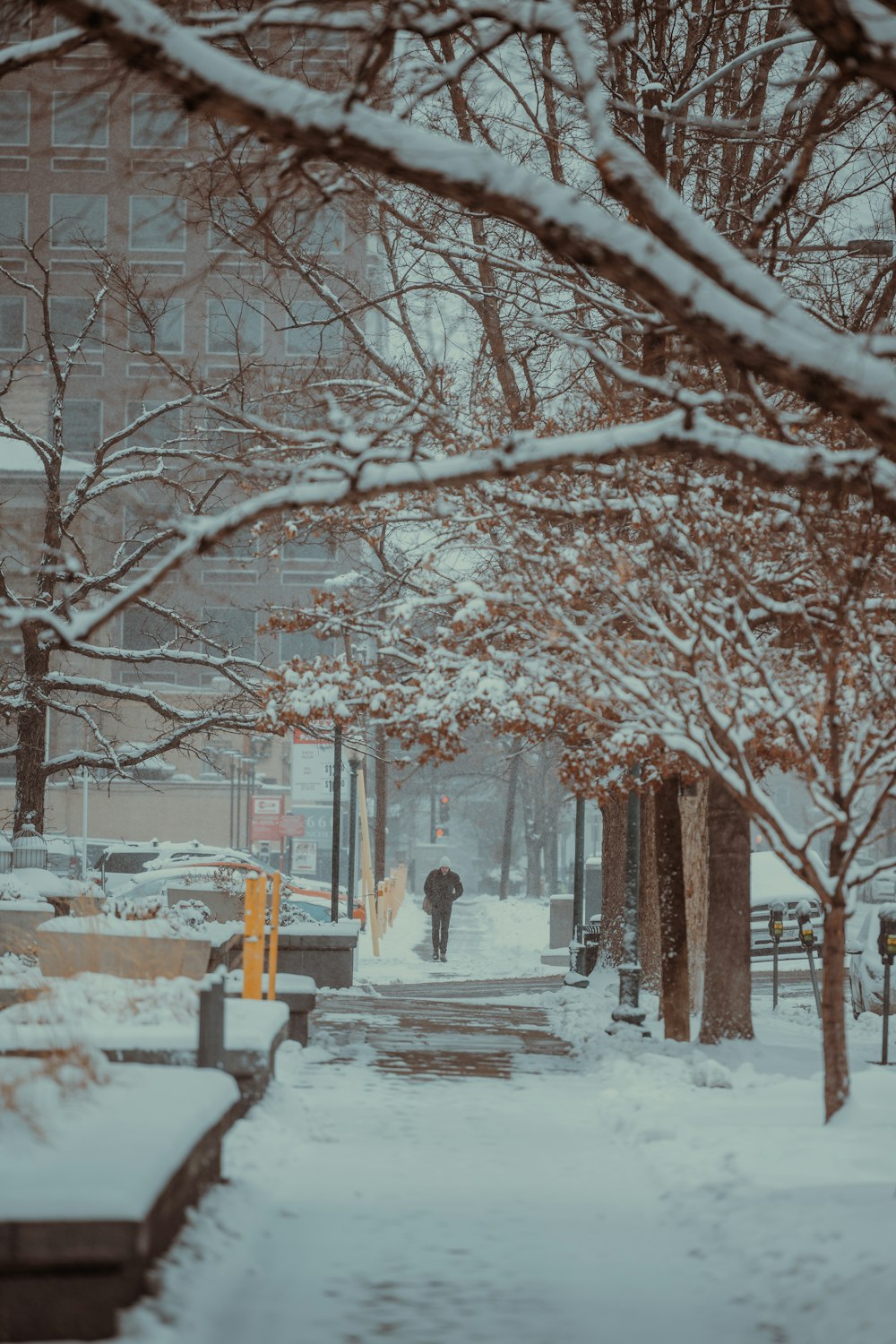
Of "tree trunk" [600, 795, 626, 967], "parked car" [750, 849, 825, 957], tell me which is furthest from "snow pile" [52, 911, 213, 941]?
"parked car" [750, 849, 825, 957]

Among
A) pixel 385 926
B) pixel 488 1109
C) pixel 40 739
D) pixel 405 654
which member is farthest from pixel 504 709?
pixel 385 926

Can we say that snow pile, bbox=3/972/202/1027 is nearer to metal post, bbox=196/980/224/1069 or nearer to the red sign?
metal post, bbox=196/980/224/1069

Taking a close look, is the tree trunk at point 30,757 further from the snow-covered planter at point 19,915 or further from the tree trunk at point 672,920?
the tree trunk at point 672,920

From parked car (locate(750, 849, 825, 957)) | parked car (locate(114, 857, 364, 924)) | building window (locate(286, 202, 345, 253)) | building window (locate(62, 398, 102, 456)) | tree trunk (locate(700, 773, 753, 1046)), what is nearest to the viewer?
building window (locate(286, 202, 345, 253))

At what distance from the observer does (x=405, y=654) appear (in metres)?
14.8

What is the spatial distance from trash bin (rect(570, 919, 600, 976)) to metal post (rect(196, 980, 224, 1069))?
1453cm

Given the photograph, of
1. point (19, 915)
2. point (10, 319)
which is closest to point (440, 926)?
point (19, 915)

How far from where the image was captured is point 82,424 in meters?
72.8

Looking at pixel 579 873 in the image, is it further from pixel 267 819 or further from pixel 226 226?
pixel 267 819

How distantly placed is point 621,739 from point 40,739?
38.7ft

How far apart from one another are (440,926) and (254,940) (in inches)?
812

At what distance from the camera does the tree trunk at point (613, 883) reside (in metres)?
20.8

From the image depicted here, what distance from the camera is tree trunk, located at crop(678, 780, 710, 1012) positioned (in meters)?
18.4

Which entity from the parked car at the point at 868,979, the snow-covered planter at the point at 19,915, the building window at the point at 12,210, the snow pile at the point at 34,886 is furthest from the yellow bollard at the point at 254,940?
the building window at the point at 12,210
